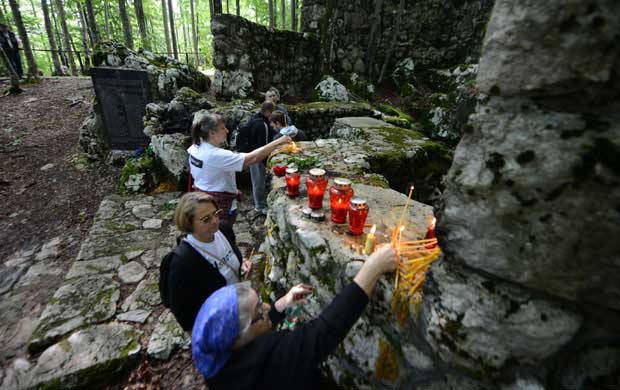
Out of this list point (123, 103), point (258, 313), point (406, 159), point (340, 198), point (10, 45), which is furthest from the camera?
point (10, 45)

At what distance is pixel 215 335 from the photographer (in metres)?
1.34

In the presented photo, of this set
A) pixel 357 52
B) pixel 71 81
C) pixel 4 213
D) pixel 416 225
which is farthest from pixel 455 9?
pixel 71 81

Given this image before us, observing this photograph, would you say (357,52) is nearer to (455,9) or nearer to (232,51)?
(455,9)

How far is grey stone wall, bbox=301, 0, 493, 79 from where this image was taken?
42.1ft

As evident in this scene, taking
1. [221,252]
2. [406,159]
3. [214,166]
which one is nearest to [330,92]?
[406,159]

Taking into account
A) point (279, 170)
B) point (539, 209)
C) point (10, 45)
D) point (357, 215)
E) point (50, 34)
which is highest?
point (50, 34)

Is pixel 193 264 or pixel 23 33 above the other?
pixel 23 33

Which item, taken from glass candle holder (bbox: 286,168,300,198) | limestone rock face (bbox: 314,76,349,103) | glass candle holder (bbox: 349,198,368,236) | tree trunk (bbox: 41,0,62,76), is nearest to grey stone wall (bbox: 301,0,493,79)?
limestone rock face (bbox: 314,76,349,103)

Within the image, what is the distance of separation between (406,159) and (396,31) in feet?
38.4

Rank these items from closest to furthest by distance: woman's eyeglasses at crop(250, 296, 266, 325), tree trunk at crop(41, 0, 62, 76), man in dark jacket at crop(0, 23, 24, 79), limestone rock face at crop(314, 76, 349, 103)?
woman's eyeglasses at crop(250, 296, 266, 325)
limestone rock face at crop(314, 76, 349, 103)
man in dark jacket at crop(0, 23, 24, 79)
tree trunk at crop(41, 0, 62, 76)

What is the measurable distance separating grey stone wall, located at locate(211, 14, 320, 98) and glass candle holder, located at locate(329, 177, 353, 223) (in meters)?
8.97

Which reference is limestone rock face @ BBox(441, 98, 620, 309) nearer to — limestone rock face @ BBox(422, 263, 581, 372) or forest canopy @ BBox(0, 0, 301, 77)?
limestone rock face @ BBox(422, 263, 581, 372)

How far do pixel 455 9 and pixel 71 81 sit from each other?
61.9ft

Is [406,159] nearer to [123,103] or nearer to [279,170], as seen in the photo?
[279,170]
